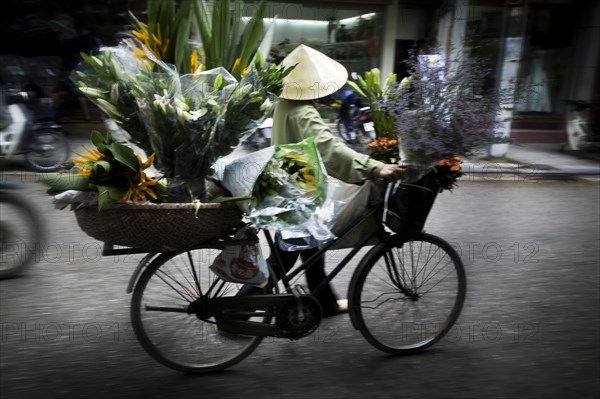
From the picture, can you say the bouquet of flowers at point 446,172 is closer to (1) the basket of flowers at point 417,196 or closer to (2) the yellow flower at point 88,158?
(1) the basket of flowers at point 417,196

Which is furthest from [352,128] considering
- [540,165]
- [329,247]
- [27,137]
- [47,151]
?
[329,247]

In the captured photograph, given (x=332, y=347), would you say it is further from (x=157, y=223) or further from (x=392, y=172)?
(x=157, y=223)

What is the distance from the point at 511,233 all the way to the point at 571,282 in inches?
50.6

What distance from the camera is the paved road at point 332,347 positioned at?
2824 mm

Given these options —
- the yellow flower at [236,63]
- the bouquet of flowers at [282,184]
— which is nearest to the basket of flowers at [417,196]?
the bouquet of flowers at [282,184]

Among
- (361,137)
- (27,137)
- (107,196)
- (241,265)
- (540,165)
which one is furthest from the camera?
(361,137)

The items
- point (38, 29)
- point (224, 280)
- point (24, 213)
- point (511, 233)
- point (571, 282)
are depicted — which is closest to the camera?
point (224, 280)

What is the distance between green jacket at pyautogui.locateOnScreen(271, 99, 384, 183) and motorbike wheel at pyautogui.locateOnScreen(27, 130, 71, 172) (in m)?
5.13

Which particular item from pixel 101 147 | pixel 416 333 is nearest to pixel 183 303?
pixel 101 147

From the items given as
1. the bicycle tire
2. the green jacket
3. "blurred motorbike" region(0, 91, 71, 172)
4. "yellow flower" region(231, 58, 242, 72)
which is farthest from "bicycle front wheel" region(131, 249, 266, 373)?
"blurred motorbike" region(0, 91, 71, 172)

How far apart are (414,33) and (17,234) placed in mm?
9853

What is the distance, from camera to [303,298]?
2797 millimetres

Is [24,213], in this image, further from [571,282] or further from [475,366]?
[571,282]

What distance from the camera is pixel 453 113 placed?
2549mm
